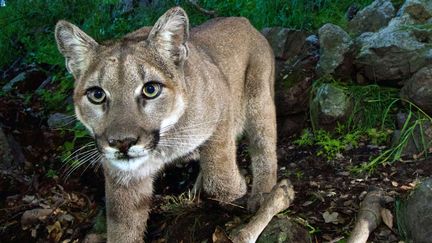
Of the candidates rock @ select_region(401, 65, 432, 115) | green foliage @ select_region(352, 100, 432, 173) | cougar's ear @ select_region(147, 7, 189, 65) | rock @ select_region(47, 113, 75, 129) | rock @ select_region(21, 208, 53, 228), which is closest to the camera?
cougar's ear @ select_region(147, 7, 189, 65)

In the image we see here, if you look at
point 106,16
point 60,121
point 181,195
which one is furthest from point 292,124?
point 106,16

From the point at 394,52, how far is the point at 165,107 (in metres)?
2.69

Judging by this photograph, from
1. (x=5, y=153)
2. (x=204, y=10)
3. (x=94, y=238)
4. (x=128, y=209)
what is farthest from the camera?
(x=204, y=10)

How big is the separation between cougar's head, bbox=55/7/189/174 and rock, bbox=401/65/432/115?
2.15 m

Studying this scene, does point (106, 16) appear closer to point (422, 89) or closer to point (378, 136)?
point (378, 136)

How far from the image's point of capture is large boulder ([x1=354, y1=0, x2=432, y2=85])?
16.0ft

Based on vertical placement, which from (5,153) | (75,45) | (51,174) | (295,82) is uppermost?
(75,45)

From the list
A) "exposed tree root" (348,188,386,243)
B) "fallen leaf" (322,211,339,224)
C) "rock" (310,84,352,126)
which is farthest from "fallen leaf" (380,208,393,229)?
"rock" (310,84,352,126)

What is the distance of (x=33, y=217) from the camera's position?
4617 mm

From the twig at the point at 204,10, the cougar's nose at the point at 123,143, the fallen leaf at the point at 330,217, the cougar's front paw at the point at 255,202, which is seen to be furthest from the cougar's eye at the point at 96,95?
the twig at the point at 204,10

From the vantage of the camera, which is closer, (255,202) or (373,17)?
(255,202)

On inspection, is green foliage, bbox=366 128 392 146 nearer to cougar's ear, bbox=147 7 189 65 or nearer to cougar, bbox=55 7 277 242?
cougar, bbox=55 7 277 242

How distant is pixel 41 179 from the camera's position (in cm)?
538

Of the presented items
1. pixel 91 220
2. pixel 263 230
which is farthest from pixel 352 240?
pixel 91 220
